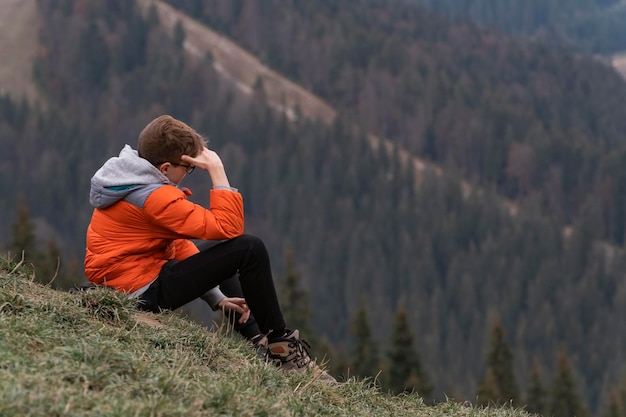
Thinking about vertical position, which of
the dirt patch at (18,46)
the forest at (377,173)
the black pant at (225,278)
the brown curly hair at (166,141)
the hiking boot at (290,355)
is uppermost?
the brown curly hair at (166,141)

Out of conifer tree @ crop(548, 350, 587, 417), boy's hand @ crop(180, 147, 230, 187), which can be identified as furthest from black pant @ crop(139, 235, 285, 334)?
conifer tree @ crop(548, 350, 587, 417)

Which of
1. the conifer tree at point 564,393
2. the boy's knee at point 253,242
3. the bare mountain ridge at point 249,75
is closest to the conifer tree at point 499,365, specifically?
the conifer tree at point 564,393

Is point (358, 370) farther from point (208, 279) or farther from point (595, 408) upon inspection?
point (595, 408)

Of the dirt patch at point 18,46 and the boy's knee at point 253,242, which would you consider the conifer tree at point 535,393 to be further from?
the dirt patch at point 18,46

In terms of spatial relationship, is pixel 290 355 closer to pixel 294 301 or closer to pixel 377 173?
pixel 294 301

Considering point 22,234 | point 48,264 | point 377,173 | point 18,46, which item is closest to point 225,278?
point 48,264

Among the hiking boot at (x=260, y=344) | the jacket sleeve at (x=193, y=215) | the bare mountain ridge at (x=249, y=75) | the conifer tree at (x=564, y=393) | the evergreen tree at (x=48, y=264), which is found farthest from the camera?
the bare mountain ridge at (x=249, y=75)

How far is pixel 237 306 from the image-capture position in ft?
27.3

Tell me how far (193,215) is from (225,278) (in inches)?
23.9

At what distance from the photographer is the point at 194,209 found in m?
7.56

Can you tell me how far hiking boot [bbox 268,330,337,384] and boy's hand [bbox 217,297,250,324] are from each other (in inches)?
21.5

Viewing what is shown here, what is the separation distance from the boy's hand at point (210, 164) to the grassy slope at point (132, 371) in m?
1.18

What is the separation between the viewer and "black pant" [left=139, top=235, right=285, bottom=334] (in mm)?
7691

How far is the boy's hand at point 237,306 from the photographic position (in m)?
8.31
